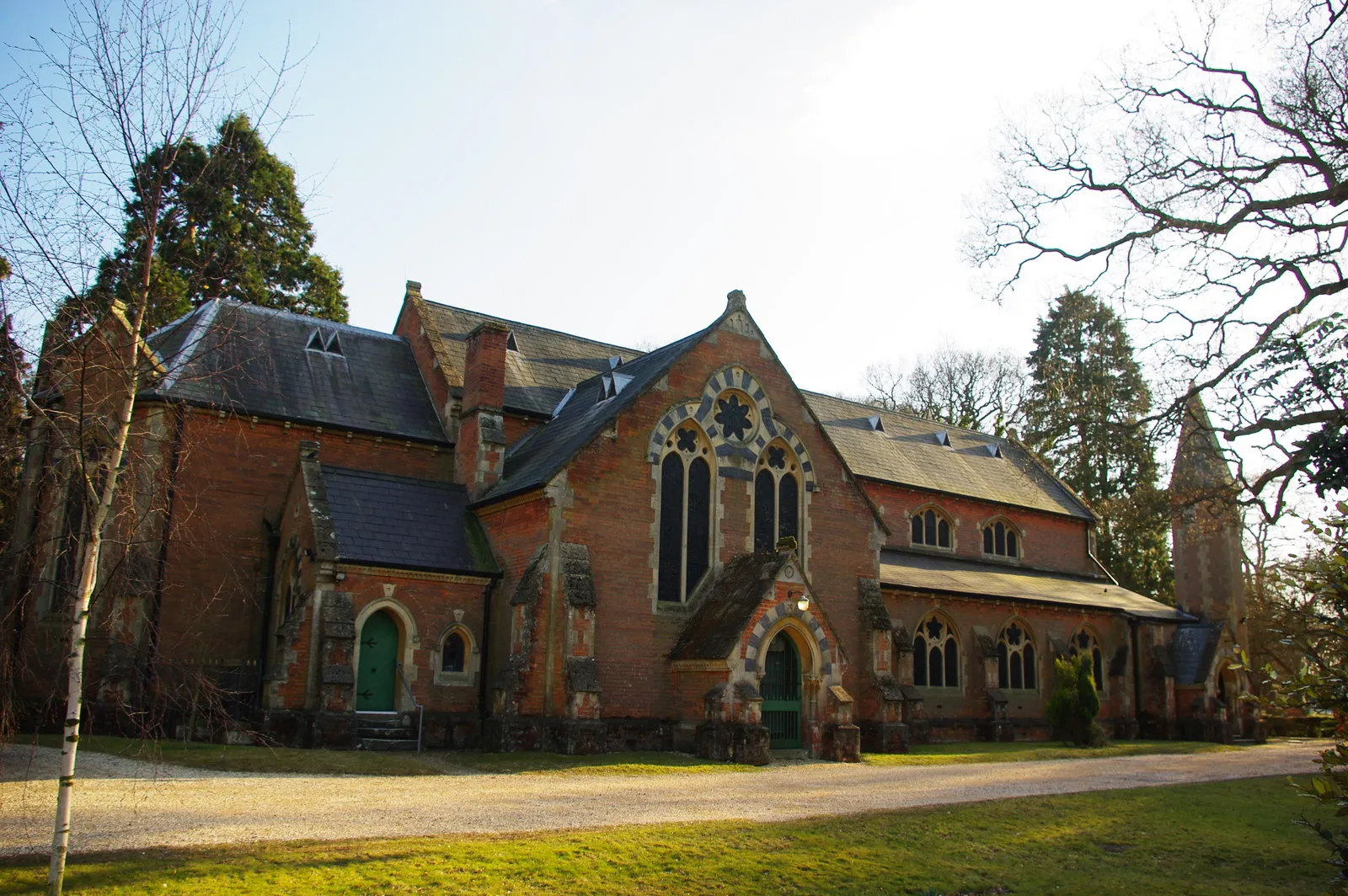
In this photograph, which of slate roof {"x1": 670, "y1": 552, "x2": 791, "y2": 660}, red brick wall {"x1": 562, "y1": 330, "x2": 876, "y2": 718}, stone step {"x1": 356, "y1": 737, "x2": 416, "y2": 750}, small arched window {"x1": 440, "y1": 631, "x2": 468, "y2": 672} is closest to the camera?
stone step {"x1": 356, "y1": 737, "x2": 416, "y2": 750}

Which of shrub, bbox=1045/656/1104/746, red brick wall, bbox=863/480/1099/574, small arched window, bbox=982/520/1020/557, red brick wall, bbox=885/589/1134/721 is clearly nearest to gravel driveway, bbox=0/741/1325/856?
shrub, bbox=1045/656/1104/746

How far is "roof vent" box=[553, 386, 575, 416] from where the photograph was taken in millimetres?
30062

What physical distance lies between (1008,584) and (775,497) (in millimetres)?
13764

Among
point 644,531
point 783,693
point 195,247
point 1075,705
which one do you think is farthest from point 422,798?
point 1075,705

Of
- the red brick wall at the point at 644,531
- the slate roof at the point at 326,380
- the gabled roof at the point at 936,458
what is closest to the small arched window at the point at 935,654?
the red brick wall at the point at 644,531

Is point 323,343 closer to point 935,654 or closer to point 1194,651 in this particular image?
point 935,654

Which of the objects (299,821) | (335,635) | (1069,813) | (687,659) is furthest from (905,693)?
(299,821)

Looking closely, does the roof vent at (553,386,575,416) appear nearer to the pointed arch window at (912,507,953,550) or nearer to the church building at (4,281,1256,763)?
the church building at (4,281,1256,763)

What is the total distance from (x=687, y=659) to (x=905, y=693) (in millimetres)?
8617

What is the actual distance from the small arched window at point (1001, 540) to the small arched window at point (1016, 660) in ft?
17.9

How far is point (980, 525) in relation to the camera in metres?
41.0

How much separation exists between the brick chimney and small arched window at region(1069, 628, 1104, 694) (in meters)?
22.7

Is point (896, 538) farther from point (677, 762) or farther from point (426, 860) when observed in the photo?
point (426, 860)

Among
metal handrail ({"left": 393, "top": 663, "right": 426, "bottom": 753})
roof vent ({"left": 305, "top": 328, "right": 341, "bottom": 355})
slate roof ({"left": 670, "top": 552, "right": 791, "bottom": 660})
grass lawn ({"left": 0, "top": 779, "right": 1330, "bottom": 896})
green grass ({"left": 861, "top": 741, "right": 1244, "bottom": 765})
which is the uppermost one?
roof vent ({"left": 305, "top": 328, "right": 341, "bottom": 355})
